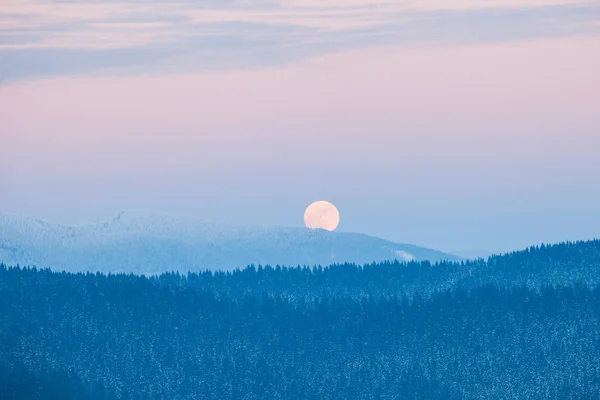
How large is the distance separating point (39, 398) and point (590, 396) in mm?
79250

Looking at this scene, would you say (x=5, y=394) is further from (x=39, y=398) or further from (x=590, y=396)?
(x=590, y=396)

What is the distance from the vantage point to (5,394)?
19938 centimetres

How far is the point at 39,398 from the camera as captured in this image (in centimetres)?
19838

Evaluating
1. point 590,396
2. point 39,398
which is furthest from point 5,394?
point 590,396

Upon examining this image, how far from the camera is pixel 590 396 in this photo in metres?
200

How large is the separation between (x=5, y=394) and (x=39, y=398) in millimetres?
5198

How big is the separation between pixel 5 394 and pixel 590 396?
84.3 meters
